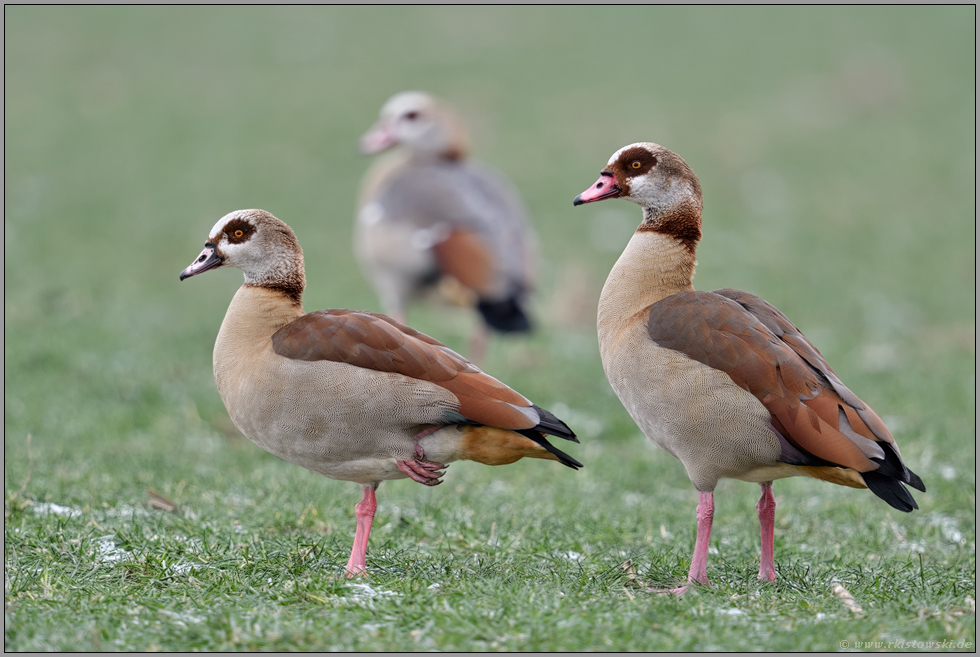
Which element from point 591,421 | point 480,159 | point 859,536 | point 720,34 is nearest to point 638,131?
point 480,159

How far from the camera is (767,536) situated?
180 inches

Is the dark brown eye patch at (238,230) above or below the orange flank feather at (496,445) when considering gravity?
above

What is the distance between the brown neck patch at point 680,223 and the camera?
481 centimetres

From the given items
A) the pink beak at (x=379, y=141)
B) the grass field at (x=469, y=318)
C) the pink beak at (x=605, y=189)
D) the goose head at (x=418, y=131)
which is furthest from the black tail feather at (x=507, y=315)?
the pink beak at (x=605, y=189)

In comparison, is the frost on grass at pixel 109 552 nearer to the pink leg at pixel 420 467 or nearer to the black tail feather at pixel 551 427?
the pink leg at pixel 420 467

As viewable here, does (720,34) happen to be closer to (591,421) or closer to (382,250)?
(382,250)

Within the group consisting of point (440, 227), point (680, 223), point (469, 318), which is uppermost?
point (440, 227)

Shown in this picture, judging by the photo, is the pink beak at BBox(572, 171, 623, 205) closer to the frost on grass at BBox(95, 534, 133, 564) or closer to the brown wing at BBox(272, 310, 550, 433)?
the brown wing at BBox(272, 310, 550, 433)

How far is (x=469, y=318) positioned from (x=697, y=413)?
743 cm

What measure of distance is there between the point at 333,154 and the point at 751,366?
42.2 ft

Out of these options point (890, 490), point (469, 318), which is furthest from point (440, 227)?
point (890, 490)

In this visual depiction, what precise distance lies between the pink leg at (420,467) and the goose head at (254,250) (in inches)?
40.4

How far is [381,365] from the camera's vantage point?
174 inches

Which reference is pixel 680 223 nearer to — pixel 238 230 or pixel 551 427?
pixel 551 427
